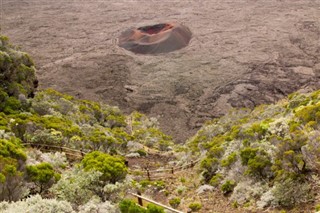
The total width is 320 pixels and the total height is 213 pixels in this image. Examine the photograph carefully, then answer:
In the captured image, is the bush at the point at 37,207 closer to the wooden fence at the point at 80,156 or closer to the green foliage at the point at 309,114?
the wooden fence at the point at 80,156

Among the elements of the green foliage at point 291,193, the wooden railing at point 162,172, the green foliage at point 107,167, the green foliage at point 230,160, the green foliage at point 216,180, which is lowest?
the wooden railing at point 162,172

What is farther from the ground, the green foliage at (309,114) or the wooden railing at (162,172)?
the green foliage at (309,114)

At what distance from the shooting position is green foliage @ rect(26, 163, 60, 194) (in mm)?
11297

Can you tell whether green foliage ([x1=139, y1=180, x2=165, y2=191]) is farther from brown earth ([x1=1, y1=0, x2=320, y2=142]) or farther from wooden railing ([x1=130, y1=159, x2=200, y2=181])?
brown earth ([x1=1, y1=0, x2=320, y2=142])

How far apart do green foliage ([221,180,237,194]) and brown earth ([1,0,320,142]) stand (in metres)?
23.2

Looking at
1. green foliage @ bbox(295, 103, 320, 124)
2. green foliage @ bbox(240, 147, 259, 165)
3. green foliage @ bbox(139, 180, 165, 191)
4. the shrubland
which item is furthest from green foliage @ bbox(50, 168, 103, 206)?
green foliage @ bbox(295, 103, 320, 124)

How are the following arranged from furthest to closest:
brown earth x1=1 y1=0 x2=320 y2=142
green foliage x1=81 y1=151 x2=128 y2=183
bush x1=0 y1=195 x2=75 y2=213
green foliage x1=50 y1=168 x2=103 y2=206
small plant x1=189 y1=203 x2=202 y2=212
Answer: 1. brown earth x1=1 y1=0 x2=320 y2=142
2. small plant x1=189 y1=203 x2=202 y2=212
3. green foliage x1=81 y1=151 x2=128 y2=183
4. green foliage x1=50 y1=168 x2=103 y2=206
5. bush x1=0 y1=195 x2=75 y2=213

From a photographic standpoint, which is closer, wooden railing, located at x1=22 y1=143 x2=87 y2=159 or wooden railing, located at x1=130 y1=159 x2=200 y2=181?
wooden railing, located at x1=22 y1=143 x2=87 y2=159

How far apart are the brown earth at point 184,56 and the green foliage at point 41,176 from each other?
87.7 ft

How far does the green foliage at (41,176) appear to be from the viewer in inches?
445

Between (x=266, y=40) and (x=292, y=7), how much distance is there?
21.4 metres

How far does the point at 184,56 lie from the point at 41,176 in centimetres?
4973

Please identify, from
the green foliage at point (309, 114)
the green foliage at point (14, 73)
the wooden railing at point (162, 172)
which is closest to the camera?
the green foliage at point (309, 114)

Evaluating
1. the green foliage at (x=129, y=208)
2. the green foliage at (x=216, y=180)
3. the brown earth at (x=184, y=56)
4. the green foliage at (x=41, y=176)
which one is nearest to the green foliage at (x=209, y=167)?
the green foliage at (x=216, y=180)
